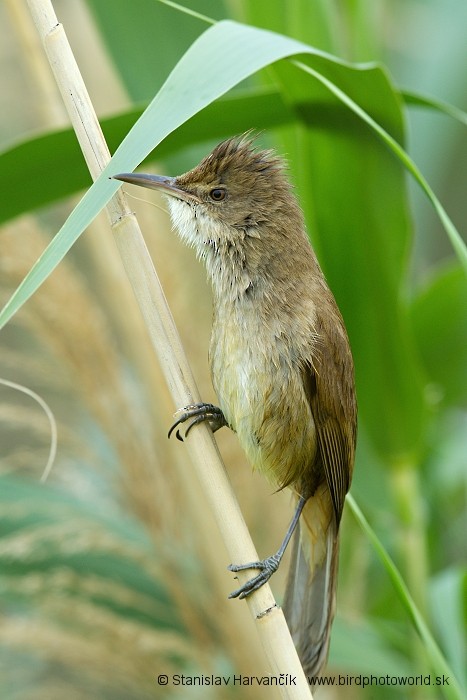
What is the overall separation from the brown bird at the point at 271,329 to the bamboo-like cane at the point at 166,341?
1.09ft

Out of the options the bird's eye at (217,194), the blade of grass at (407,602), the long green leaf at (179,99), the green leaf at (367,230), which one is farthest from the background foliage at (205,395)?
the blade of grass at (407,602)


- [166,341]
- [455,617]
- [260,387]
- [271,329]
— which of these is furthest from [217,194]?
[455,617]

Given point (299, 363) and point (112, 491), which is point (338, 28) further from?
point (112, 491)

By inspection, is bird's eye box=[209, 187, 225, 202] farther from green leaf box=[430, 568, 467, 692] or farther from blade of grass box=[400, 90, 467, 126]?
green leaf box=[430, 568, 467, 692]

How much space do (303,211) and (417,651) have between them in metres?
1.12

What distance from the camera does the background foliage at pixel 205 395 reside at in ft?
6.41

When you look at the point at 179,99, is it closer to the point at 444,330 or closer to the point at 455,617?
the point at 444,330

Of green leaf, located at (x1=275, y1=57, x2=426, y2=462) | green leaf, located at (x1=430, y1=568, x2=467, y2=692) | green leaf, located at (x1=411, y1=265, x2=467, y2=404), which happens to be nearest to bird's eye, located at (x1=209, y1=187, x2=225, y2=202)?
green leaf, located at (x1=275, y1=57, x2=426, y2=462)

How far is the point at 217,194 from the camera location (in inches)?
76.7

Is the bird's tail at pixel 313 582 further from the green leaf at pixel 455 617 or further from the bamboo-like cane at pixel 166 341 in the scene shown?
the bamboo-like cane at pixel 166 341

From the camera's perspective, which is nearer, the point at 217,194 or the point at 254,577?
the point at 254,577

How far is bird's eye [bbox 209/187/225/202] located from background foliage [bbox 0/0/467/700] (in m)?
0.11

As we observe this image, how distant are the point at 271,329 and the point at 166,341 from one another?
16.1 inches

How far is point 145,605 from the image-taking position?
2.61 metres
